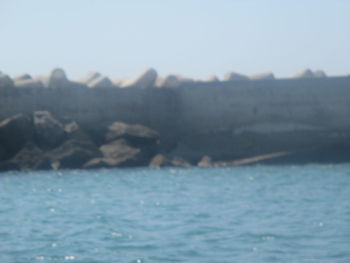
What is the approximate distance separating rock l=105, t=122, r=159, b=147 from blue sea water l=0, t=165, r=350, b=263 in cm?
410

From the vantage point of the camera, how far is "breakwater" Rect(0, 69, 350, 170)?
23.3m

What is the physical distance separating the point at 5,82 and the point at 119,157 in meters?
3.76

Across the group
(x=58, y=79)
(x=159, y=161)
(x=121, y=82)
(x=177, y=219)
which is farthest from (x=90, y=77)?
(x=177, y=219)

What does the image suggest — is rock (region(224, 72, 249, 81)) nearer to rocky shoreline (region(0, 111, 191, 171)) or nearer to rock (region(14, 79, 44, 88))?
rocky shoreline (region(0, 111, 191, 171))

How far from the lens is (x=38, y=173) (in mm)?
20656

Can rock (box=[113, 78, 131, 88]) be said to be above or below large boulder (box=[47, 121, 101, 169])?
above

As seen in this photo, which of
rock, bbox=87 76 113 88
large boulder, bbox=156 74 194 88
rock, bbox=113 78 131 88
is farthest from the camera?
rock, bbox=113 78 131 88

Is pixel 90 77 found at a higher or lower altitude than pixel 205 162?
higher

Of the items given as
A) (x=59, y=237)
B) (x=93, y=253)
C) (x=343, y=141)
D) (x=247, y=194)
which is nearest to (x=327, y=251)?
(x=93, y=253)

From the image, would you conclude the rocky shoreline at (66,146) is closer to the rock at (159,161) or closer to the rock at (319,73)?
the rock at (159,161)

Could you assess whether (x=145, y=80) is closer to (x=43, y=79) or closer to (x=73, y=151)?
(x=43, y=79)

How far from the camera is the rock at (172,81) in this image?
81.3ft

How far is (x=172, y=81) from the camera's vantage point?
25.3m

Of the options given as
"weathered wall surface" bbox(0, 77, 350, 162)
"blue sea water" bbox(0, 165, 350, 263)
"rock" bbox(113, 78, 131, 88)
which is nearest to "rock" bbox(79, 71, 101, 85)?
"rock" bbox(113, 78, 131, 88)
